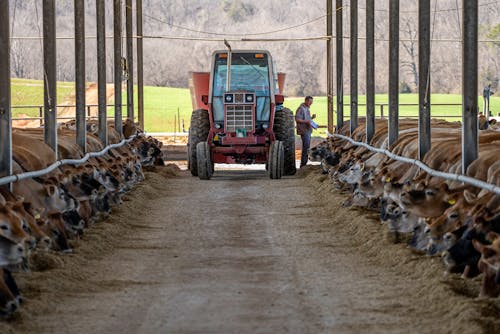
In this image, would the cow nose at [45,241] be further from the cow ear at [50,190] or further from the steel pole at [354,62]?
the steel pole at [354,62]

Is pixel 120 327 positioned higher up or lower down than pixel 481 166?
lower down

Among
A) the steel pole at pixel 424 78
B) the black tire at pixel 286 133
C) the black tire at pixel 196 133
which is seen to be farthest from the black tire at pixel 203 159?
the steel pole at pixel 424 78

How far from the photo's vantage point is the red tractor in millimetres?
23500

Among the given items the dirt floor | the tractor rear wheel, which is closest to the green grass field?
the tractor rear wheel

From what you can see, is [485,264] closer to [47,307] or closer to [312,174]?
[47,307]

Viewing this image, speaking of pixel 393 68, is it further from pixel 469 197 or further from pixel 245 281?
pixel 245 281

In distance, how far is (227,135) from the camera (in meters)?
23.5

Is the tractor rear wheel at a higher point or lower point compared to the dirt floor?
higher

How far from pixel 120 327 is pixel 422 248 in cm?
424

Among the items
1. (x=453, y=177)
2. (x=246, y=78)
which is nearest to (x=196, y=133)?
(x=246, y=78)

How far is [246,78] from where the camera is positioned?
973 inches

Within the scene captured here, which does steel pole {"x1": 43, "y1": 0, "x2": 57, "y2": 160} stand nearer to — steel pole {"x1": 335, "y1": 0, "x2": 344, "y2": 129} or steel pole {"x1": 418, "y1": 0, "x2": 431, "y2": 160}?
steel pole {"x1": 418, "y1": 0, "x2": 431, "y2": 160}

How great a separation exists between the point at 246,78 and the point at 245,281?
14530 millimetres

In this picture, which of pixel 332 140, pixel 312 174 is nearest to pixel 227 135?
pixel 312 174
